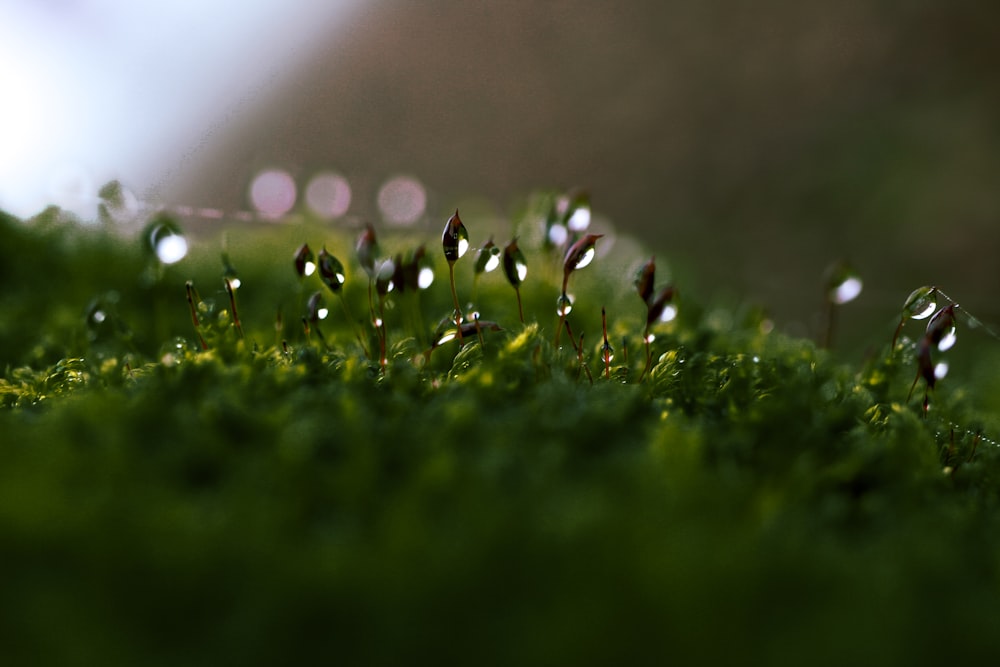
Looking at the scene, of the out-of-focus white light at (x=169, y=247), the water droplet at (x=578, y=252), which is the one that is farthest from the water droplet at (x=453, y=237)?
the out-of-focus white light at (x=169, y=247)

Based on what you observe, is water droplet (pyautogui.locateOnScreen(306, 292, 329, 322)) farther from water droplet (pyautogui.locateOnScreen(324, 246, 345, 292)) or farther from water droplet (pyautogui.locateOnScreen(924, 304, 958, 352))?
water droplet (pyautogui.locateOnScreen(924, 304, 958, 352))

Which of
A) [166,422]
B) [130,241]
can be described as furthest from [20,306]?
[166,422]

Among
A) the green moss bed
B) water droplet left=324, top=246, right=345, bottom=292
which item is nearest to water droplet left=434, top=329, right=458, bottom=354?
the green moss bed

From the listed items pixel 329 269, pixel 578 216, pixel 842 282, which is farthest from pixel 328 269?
pixel 842 282

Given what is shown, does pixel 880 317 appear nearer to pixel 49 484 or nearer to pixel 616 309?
pixel 616 309

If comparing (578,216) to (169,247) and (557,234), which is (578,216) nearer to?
(557,234)

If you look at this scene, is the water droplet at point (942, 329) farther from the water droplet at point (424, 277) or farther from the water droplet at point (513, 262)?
the water droplet at point (424, 277)

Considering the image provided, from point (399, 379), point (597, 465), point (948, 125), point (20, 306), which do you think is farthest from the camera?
point (948, 125)

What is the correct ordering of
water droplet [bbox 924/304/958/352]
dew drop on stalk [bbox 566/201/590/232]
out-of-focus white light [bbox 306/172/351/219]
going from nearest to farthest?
water droplet [bbox 924/304/958/352] → dew drop on stalk [bbox 566/201/590/232] → out-of-focus white light [bbox 306/172/351/219]
